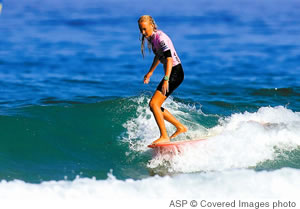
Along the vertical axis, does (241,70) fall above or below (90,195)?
above

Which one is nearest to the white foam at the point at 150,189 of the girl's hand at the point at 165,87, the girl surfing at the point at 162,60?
the girl surfing at the point at 162,60

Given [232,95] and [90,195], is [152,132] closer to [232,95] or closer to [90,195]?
[90,195]

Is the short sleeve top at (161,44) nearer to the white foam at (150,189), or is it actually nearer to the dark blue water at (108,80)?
the dark blue water at (108,80)

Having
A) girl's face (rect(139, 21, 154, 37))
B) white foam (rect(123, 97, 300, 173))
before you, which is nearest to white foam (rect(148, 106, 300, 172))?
white foam (rect(123, 97, 300, 173))

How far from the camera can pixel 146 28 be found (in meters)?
7.81

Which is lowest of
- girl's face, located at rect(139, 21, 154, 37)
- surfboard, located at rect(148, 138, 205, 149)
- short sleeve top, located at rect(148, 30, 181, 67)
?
surfboard, located at rect(148, 138, 205, 149)

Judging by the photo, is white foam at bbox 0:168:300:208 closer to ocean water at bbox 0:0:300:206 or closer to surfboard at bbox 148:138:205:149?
ocean water at bbox 0:0:300:206

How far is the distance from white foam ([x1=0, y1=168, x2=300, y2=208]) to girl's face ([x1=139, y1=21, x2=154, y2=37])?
6.96ft

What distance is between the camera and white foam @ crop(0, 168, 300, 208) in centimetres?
669

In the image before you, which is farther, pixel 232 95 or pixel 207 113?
pixel 232 95

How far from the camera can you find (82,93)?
14.4 meters

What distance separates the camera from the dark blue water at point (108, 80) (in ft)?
28.8

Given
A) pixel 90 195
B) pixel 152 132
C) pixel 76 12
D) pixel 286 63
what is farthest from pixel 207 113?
pixel 76 12

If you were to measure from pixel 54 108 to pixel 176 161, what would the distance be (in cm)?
399
